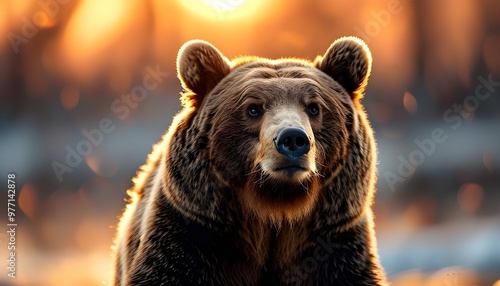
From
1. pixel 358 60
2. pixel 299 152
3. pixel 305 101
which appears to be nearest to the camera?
pixel 299 152

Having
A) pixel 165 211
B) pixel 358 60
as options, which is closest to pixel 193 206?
pixel 165 211

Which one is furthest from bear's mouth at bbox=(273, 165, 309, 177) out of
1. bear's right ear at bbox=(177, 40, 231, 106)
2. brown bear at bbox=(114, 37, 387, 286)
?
bear's right ear at bbox=(177, 40, 231, 106)

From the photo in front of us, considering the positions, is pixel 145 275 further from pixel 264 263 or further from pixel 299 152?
pixel 299 152

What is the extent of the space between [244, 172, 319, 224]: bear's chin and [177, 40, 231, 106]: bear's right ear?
0.79 meters

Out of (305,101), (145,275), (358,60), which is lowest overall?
(145,275)

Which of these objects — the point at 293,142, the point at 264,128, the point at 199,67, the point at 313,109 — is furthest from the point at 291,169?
the point at 199,67

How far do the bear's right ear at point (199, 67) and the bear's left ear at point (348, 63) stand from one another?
724 millimetres

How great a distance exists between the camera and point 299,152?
521 cm

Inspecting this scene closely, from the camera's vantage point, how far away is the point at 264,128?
546cm

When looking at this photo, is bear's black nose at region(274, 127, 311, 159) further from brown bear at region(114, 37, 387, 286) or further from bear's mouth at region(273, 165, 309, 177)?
brown bear at region(114, 37, 387, 286)

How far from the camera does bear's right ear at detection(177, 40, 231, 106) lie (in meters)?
5.95

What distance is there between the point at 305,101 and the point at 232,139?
510mm

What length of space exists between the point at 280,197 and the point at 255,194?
16 cm

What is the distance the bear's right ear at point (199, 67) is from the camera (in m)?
5.95
